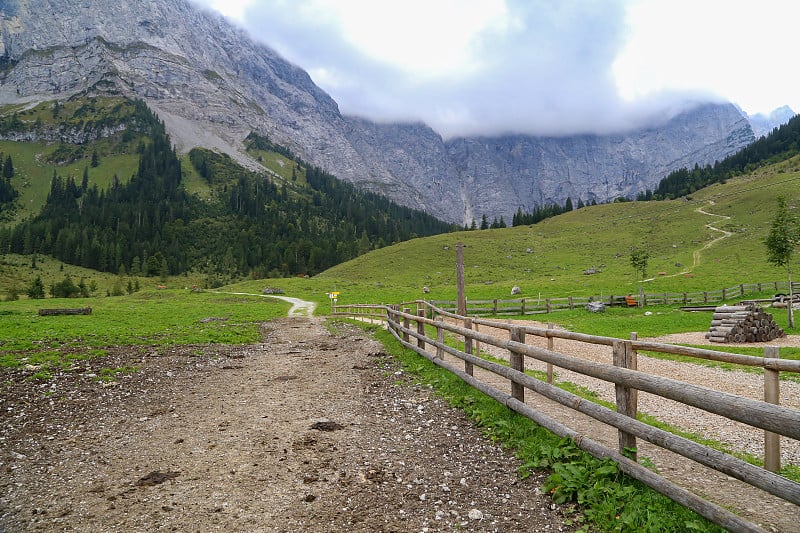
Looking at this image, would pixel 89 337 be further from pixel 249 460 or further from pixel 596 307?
pixel 596 307

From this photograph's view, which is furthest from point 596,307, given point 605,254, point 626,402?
point 605,254

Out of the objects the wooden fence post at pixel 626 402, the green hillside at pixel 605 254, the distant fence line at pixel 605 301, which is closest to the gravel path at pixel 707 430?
the wooden fence post at pixel 626 402

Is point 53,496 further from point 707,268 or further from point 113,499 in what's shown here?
point 707,268

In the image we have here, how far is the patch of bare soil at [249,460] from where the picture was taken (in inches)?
209

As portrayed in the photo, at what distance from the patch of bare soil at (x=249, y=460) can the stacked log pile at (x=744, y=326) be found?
63.9 ft

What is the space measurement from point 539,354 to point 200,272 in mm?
170295

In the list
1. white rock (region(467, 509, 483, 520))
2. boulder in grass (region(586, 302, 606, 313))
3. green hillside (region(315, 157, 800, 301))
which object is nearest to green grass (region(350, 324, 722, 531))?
white rock (region(467, 509, 483, 520))

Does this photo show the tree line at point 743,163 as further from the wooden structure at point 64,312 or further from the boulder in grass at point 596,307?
the wooden structure at point 64,312

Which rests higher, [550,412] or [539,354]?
[539,354]

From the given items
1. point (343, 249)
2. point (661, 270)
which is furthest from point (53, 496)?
point (343, 249)

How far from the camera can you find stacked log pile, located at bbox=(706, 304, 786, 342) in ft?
72.1

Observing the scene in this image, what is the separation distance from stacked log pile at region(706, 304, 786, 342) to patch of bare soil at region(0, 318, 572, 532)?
767 inches

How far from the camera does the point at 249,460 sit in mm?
7160

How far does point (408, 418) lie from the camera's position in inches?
368
